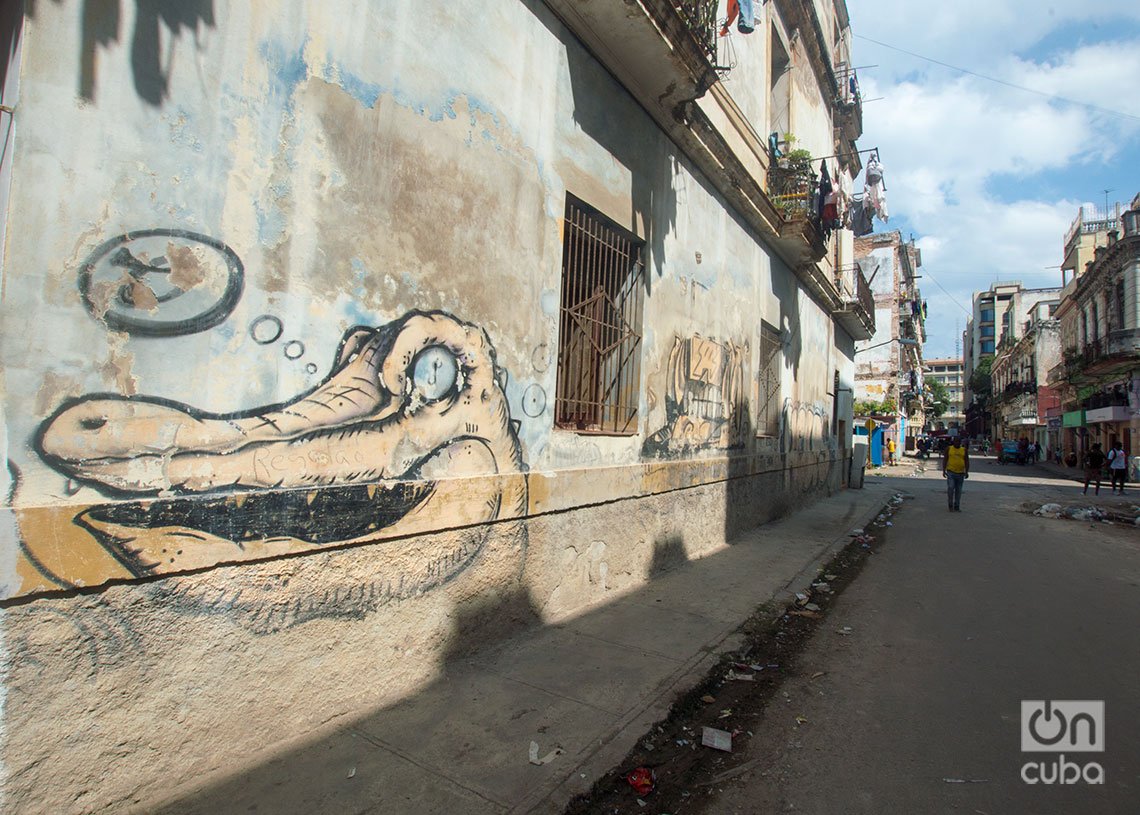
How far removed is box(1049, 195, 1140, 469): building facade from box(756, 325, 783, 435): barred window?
76.4 ft

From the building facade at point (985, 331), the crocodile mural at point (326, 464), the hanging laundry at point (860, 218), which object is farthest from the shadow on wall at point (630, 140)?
the building facade at point (985, 331)

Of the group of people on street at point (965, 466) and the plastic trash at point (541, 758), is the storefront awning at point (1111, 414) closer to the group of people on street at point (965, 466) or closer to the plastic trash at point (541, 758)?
the group of people on street at point (965, 466)

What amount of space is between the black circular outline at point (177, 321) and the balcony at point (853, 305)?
14.9 m

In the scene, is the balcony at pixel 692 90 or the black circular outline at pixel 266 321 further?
the balcony at pixel 692 90

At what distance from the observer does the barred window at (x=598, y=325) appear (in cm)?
511

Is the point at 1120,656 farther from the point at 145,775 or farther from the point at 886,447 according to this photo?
the point at 886,447

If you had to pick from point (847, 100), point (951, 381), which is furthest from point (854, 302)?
point (951, 381)

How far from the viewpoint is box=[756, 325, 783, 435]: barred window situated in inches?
396

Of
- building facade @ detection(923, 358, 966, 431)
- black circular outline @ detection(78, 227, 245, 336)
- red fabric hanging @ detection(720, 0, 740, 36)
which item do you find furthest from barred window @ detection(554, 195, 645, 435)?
building facade @ detection(923, 358, 966, 431)

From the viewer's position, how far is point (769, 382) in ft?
34.4

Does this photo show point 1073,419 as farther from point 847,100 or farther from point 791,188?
point 791,188

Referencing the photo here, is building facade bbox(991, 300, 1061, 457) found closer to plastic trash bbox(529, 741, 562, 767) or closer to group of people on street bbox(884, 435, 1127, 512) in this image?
group of people on street bbox(884, 435, 1127, 512)

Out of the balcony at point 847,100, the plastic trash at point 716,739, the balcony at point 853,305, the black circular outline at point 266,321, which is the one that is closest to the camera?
the black circular outline at point 266,321

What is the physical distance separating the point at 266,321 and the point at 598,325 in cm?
323
